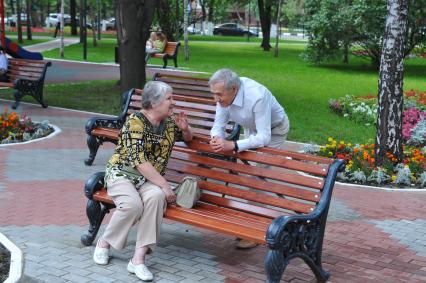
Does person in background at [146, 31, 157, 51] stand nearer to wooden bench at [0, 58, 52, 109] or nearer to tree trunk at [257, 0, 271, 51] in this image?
wooden bench at [0, 58, 52, 109]

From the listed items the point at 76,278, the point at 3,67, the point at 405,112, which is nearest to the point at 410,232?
the point at 76,278

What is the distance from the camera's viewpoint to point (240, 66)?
79.2 feet

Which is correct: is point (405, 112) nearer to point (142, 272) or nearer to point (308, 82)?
point (308, 82)

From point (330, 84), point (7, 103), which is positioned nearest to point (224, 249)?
point (7, 103)

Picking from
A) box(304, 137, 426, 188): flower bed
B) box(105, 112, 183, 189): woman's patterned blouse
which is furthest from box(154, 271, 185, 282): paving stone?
box(304, 137, 426, 188): flower bed

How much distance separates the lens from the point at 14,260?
16.5 ft

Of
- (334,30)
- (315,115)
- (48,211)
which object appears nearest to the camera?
(48,211)

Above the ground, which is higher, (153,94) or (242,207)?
(153,94)

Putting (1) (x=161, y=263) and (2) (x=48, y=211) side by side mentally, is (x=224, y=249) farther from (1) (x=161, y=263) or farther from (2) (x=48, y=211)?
(2) (x=48, y=211)

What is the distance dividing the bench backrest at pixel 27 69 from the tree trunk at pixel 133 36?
1.51 metres

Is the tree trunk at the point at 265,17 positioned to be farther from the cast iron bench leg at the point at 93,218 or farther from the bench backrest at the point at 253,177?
the cast iron bench leg at the point at 93,218

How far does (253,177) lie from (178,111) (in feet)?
6.85

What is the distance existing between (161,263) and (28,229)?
1420 millimetres

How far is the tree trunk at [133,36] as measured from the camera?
13.3m
